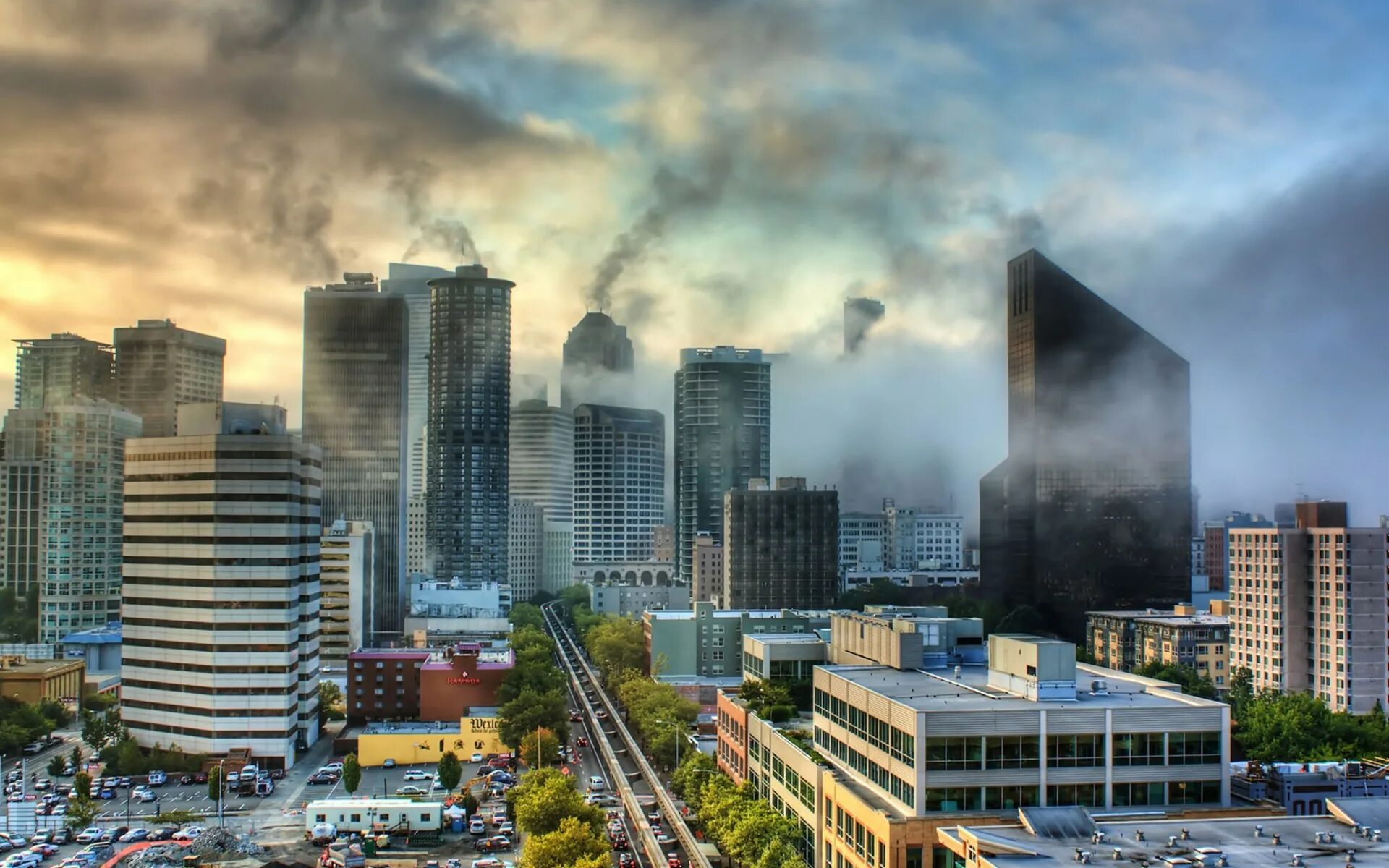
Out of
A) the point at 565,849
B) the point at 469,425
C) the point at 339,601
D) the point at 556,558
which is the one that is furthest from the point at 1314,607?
the point at 556,558

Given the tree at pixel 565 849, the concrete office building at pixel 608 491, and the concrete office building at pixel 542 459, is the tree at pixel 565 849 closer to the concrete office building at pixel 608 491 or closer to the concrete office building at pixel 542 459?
the concrete office building at pixel 608 491

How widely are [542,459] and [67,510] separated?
57336 mm

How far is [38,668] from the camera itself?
145 ft

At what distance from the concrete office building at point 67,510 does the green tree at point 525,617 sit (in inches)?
801

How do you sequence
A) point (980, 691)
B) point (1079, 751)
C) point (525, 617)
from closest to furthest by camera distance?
1. point (1079, 751)
2. point (980, 691)
3. point (525, 617)

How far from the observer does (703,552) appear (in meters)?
73.4

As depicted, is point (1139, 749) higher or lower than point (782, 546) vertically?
lower

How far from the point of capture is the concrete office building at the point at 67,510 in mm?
60844

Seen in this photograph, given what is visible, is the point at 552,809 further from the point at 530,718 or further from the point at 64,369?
the point at 64,369

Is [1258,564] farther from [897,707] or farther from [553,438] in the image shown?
[553,438]

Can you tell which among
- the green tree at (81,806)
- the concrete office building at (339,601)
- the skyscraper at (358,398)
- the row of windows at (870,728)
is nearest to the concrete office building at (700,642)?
the concrete office building at (339,601)

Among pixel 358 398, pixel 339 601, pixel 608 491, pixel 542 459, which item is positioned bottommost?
pixel 339 601

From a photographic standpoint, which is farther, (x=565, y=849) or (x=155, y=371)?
(x=155, y=371)

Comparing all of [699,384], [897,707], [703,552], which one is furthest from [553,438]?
[897,707]
